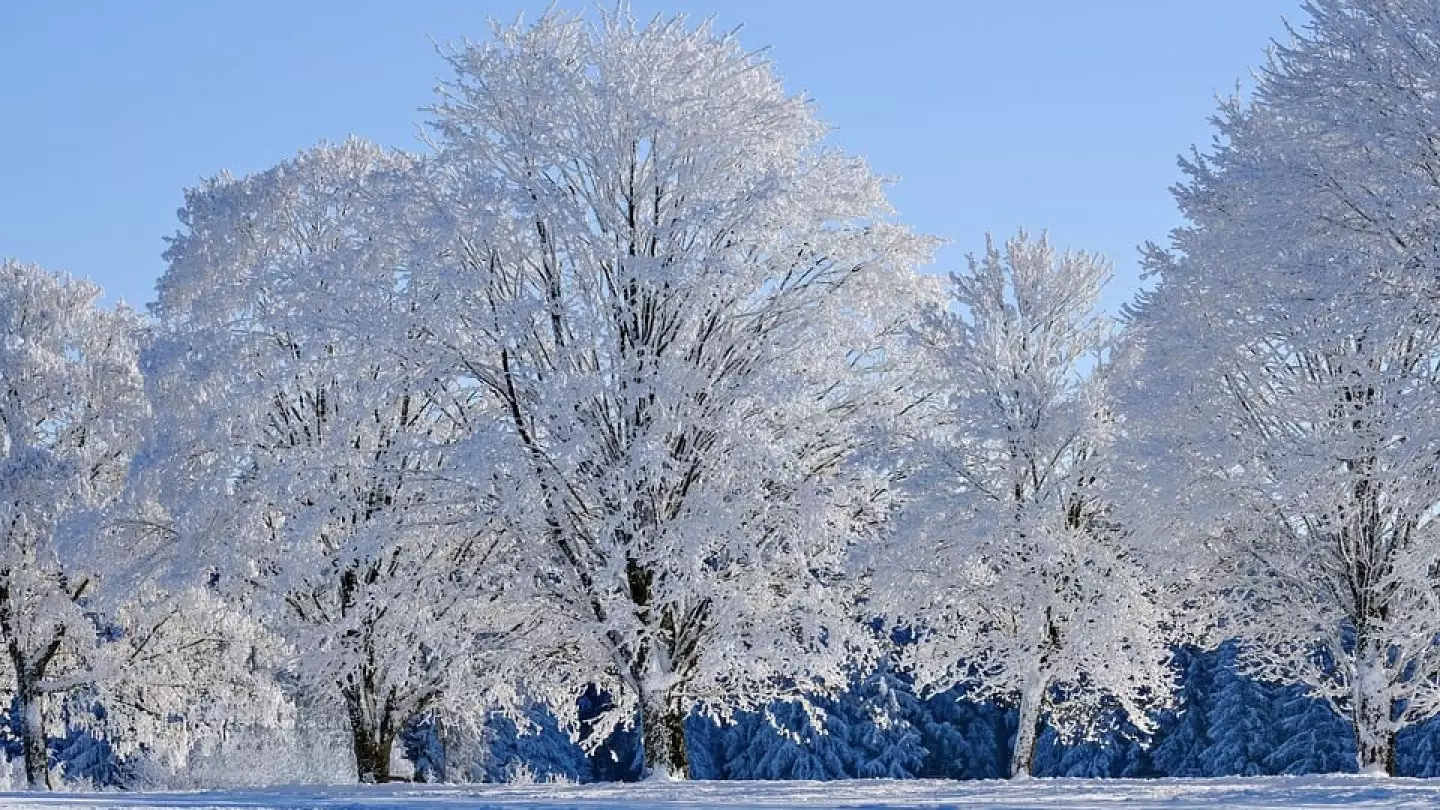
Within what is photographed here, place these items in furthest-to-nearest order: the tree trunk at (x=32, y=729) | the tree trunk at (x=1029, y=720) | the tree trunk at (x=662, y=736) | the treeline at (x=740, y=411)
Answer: the tree trunk at (x=32, y=729) < the tree trunk at (x=1029, y=720) < the tree trunk at (x=662, y=736) < the treeline at (x=740, y=411)

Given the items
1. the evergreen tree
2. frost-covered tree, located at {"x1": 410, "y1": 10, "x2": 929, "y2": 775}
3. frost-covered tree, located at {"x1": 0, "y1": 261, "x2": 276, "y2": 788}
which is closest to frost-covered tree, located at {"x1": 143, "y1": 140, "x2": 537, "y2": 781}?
frost-covered tree, located at {"x1": 410, "y1": 10, "x2": 929, "y2": 775}

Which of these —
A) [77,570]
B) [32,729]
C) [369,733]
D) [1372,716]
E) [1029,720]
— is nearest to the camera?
[1372,716]

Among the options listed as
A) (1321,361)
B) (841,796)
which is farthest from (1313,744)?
(841,796)

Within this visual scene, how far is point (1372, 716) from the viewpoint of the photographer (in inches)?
748

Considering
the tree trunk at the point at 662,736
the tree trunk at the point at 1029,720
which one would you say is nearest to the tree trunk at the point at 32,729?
the tree trunk at the point at 662,736

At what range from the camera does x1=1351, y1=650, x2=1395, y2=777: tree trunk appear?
18.8 meters

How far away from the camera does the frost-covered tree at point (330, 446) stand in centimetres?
1792

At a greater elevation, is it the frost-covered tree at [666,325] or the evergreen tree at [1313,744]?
the frost-covered tree at [666,325]

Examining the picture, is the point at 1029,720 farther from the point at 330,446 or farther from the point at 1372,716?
the point at 330,446

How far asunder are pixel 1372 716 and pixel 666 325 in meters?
10.7

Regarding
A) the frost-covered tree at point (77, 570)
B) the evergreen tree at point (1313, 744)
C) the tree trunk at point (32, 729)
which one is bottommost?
the evergreen tree at point (1313, 744)

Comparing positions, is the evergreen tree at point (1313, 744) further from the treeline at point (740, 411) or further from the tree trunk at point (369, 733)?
the tree trunk at point (369, 733)

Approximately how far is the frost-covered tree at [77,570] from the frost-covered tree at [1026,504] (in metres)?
13.1

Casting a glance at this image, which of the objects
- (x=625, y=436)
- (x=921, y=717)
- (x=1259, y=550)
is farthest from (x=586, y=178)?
(x=921, y=717)
